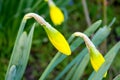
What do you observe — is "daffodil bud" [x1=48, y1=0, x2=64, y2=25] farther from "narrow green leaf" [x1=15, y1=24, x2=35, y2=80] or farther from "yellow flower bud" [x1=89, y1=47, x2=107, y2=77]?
"yellow flower bud" [x1=89, y1=47, x2=107, y2=77]

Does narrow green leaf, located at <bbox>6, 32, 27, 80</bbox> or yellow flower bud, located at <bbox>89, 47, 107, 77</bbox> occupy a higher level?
narrow green leaf, located at <bbox>6, 32, 27, 80</bbox>

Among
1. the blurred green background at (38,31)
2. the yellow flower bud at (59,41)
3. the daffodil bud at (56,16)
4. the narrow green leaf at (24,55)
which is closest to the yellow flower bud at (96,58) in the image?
the yellow flower bud at (59,41)

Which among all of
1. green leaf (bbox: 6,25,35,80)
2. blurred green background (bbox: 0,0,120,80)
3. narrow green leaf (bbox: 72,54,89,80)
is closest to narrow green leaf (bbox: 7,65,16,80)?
green leaf (bbox: 6,25,35,80)

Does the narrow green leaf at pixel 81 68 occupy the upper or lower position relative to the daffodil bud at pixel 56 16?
lower

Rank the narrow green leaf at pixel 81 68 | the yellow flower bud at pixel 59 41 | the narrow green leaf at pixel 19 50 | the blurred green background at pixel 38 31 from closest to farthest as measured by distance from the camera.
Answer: the yellow flower bud at pixel 59 41 → the narrow green leaf at pixel 19 50 → the narrow green leaf at pixel 81 68 → the blurred green background at pixel 38 31

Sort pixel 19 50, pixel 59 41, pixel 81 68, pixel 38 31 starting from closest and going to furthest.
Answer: pixel 59 41
pixel 19 50
pixel 81 68
pixel 38 31

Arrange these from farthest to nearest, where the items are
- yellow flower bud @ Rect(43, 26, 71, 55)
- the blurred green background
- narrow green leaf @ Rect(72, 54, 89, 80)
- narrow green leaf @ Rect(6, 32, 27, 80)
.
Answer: the blurred green background, narrow green leaf @ Rect(72, 54, 89, 80), narrow green leaf @ Rect(6, 32, 27, 80), yellow flower bud @ Rect(43, 26, 71, 55)

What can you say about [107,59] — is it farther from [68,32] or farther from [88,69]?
[68,32]

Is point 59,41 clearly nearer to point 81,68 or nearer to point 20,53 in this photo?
point 20,53

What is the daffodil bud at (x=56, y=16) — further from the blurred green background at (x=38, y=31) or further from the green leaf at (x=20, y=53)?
the blurred green background at (x=38, y=31)

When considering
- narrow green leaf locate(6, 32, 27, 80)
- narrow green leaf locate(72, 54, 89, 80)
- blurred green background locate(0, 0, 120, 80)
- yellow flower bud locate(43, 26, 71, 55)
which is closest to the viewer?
yellow flower bud locate(43, 26, 71, 55)

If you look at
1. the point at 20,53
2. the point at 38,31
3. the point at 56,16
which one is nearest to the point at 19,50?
the point at 20,53
